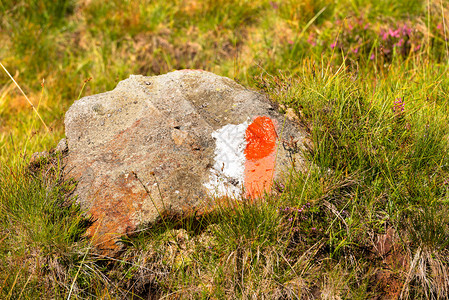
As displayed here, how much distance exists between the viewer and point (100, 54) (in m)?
4.55

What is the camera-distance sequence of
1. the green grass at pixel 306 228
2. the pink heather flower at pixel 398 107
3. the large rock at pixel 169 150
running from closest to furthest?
the green grass at pixel 306 228, the large rock at pixel 169 150, the pink heather flower at pixel 398 107

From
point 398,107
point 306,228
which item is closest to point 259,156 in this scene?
point 306,228

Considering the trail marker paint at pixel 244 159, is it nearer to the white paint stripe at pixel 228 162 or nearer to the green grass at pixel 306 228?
the white paint stripe at pixel 228 162

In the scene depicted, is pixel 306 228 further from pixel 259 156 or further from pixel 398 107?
pixel 398 107

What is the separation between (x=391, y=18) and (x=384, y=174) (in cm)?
273

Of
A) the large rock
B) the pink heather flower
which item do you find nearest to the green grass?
the pink heather flower

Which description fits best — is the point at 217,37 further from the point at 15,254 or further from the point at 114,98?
the point at 15,254

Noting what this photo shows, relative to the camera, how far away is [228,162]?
95.3 inches

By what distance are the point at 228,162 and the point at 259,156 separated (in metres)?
0.21

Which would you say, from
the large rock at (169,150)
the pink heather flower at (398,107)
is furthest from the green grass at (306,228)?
the large rock at (169,150)

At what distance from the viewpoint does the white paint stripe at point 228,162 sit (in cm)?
233

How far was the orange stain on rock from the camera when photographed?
232 cm

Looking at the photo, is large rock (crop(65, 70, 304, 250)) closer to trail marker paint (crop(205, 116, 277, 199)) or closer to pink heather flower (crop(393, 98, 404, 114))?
trail marker paint (crop(205, 116, 277, 199))

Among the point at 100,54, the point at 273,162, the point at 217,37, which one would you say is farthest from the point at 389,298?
the point at 100,54
